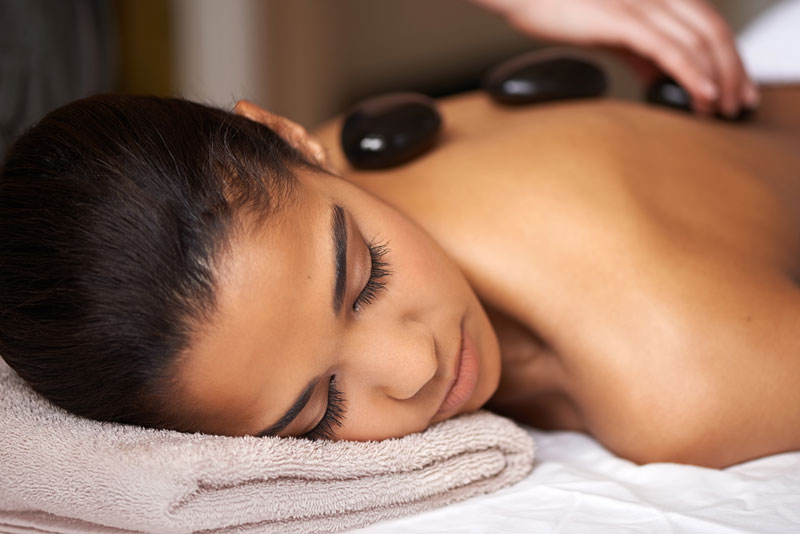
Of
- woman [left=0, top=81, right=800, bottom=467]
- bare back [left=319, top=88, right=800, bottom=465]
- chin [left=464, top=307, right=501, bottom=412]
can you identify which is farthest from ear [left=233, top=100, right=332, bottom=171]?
chin [left=464, top=307, right=501, bottom=412]

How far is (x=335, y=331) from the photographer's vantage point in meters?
0.68

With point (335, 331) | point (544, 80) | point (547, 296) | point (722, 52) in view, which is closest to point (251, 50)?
point (544, 80)

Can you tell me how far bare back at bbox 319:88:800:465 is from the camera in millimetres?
800

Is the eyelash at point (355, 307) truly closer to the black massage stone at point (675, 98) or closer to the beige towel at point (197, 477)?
the beige towel at point (197, 477)

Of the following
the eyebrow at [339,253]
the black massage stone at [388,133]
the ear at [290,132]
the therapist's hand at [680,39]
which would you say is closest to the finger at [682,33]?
the therapist's hand at [680,39]

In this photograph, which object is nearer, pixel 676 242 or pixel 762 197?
pixel 676 242

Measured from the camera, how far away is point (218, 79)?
6.76ft

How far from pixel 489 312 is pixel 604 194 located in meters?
0.19

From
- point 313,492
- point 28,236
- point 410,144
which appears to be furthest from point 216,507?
point 410,144

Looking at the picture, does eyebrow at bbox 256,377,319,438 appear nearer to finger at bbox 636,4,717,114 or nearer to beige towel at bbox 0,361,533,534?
beige towel at bbox 0,361,533,534

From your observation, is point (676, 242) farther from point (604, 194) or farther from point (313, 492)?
point (313, 492)

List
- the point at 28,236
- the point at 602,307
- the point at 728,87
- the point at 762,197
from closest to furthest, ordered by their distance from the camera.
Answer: the point at 28,236 < the point at 602,307 < the point at 762,197 < the point at 728,87

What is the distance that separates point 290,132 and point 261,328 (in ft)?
1.05

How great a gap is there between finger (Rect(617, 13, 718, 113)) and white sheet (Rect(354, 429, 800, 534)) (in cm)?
58
